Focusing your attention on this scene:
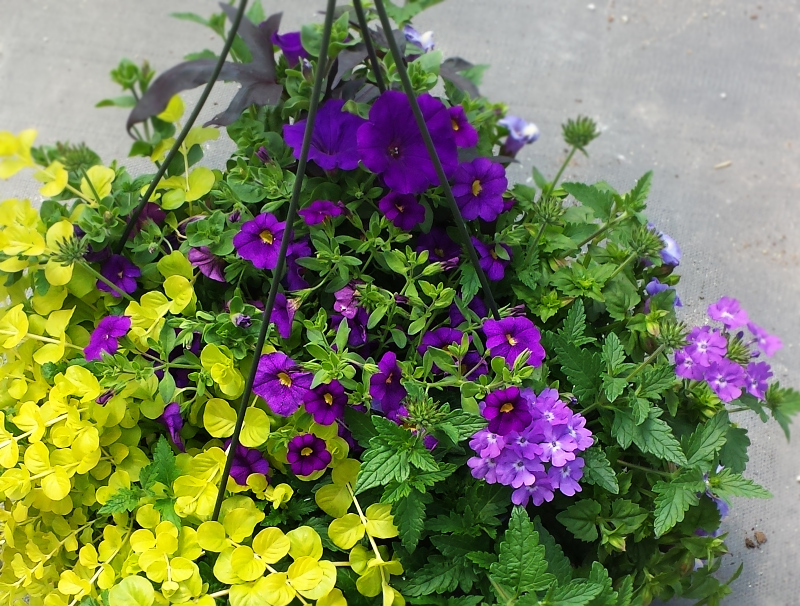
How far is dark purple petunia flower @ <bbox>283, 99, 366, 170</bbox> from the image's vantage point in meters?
0.77

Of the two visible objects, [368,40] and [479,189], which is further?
[479,189]

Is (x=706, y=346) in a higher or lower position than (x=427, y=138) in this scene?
lower

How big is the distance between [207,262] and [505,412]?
1.33ft

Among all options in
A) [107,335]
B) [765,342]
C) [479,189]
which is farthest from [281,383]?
[765,342]

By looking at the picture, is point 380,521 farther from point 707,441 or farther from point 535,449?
point 707,441

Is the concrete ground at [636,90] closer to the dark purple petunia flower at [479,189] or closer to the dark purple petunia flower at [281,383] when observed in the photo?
the dark purple petunia flower at [479,189]

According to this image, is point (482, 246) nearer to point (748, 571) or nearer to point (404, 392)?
point (404, 392)

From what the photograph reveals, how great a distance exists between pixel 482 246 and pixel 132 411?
1.58 ft

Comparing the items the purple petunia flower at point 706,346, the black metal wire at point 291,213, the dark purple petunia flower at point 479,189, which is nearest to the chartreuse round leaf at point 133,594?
the black metal wire at point 291,213

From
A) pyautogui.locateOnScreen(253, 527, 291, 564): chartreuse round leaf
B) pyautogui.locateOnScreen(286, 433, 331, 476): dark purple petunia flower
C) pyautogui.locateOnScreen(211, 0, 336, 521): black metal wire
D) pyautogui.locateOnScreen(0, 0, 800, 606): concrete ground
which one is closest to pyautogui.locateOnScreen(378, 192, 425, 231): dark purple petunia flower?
pyautogui.locateOnScreen(211, 0, 336, 521): black metal wire

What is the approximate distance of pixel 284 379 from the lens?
76cm

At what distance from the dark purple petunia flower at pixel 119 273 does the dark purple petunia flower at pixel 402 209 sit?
329 millimetres

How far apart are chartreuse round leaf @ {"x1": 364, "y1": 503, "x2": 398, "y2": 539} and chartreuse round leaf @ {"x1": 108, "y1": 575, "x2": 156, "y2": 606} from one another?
0.24m

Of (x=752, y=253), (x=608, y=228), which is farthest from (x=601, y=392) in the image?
(x=752, y=253)
